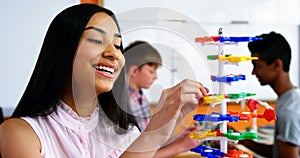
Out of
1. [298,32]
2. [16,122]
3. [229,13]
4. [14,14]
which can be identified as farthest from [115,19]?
[298,32]

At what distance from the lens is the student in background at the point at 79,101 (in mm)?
898

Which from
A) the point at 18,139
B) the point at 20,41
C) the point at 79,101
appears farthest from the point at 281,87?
the point at 20,41

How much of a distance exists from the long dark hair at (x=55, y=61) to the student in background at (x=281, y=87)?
3.35 ft

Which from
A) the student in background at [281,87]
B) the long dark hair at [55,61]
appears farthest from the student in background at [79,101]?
the student in background at [281,87]

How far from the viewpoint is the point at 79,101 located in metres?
1.05

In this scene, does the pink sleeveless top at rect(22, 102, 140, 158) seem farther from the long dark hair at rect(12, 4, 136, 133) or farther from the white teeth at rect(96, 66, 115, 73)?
the white teeth at rect(96, 66, 115, 73)

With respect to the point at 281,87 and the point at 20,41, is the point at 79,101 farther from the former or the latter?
the point at 20,41

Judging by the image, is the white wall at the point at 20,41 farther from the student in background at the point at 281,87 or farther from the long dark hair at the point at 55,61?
the long dark hair at the point at 55,61

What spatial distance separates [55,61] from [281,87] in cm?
119

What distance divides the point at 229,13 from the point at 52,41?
2.84 metres

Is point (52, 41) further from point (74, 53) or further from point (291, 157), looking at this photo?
point (291, 157)

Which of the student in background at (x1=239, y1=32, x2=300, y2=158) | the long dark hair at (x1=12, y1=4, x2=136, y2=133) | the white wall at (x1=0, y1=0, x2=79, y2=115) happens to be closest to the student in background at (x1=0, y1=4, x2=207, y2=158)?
the long dark hair at (x1=12, y1=4, x2=136, y2=133)

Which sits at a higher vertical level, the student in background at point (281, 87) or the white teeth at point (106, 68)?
the white teeth at point (106, 68)

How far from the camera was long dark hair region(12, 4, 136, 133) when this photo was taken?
3.09 ft
